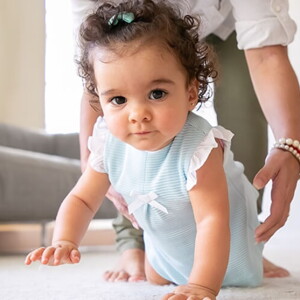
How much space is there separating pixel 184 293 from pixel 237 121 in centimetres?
84

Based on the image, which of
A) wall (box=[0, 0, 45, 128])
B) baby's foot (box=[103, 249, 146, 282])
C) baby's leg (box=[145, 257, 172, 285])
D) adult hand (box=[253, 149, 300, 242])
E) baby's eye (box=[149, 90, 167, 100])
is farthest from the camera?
wall (box=[0, 0, 45, 128])

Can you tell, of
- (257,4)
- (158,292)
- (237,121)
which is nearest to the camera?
(158,292)

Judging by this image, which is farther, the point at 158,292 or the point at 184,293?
the point at 158,292

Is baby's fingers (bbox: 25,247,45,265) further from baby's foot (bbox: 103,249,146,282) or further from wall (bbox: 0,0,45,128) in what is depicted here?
wall (bbox: 0,0,45,128)

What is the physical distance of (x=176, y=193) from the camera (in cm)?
116

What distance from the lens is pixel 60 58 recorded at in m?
4.06

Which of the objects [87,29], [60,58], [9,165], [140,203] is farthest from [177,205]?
[60,58]

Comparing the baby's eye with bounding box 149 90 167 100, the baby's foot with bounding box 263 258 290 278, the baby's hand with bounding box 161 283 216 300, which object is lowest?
the baby's foot with bounding box 263 258 290 278

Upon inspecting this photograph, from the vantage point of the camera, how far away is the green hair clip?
1.08 meters

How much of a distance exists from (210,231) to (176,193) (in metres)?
0.12

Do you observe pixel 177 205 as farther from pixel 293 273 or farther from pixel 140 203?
pixel 293 273

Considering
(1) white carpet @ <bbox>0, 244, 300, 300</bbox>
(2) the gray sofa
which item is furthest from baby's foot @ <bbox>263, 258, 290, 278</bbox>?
(2) the gray sofa

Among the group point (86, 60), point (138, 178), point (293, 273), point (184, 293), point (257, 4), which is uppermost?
point (257, 4)

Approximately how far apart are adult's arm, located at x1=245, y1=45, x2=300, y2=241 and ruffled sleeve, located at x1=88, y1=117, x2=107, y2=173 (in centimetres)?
29
